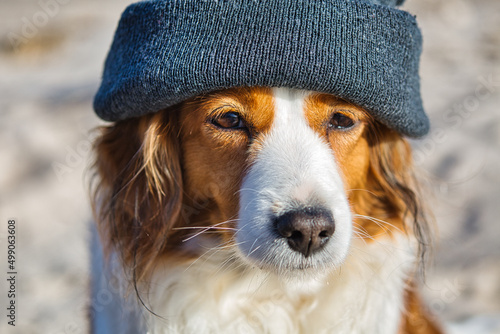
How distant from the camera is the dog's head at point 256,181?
1712 mm

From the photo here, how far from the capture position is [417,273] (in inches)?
94.7

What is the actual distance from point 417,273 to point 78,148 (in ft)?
10.7

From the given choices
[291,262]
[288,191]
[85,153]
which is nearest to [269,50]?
[288,191]

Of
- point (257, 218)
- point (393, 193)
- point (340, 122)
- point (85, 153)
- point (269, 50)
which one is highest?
point (269, 50)

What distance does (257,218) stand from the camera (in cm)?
170

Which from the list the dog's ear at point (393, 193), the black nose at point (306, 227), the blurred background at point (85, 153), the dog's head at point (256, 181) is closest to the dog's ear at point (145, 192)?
the dog's head at point (256, 181)

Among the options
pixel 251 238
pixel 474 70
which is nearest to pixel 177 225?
pixel 251 238

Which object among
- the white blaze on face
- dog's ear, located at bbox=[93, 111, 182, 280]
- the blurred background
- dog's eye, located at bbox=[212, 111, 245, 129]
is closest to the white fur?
dog's ear, located at bbox=[93, 111, 182, 280]

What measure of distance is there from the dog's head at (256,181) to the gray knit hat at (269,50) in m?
0.15

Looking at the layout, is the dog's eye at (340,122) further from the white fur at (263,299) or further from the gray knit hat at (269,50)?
the white fur at (263,299)

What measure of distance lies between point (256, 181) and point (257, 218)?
0.47ft

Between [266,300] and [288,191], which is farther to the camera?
[266,300]

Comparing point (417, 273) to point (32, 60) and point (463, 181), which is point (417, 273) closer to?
point (463, 181)

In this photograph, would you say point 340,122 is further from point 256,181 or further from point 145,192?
point 145,192
